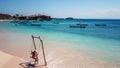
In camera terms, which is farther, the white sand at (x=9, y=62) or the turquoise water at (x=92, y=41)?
the turquoise water at (x=92, y=41)

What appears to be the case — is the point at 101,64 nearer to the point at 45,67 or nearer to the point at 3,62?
the point at 45,67

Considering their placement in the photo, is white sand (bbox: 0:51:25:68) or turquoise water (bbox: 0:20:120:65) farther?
turquoise water (bbox: 0:20:120:65)

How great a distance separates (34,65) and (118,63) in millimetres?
5591

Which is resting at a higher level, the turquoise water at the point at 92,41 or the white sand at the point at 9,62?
the white sand at the point at 9,62

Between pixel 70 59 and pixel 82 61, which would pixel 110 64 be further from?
pixel 70 59

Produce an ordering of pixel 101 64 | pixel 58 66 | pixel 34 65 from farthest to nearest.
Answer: pixel 101 64 → pixel 58 66 → pixel 34 65

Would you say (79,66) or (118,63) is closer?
(79,66)

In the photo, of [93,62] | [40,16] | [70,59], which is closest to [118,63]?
[93,62]

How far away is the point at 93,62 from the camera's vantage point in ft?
37.2

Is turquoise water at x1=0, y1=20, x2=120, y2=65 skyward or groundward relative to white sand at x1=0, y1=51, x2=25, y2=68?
groundward

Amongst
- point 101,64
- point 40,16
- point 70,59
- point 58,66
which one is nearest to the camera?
point 58,66

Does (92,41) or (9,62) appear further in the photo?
(92,41)

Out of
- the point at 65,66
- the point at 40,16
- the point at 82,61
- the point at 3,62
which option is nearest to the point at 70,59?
the point at 82,61

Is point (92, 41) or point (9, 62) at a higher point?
point (9, 62)
